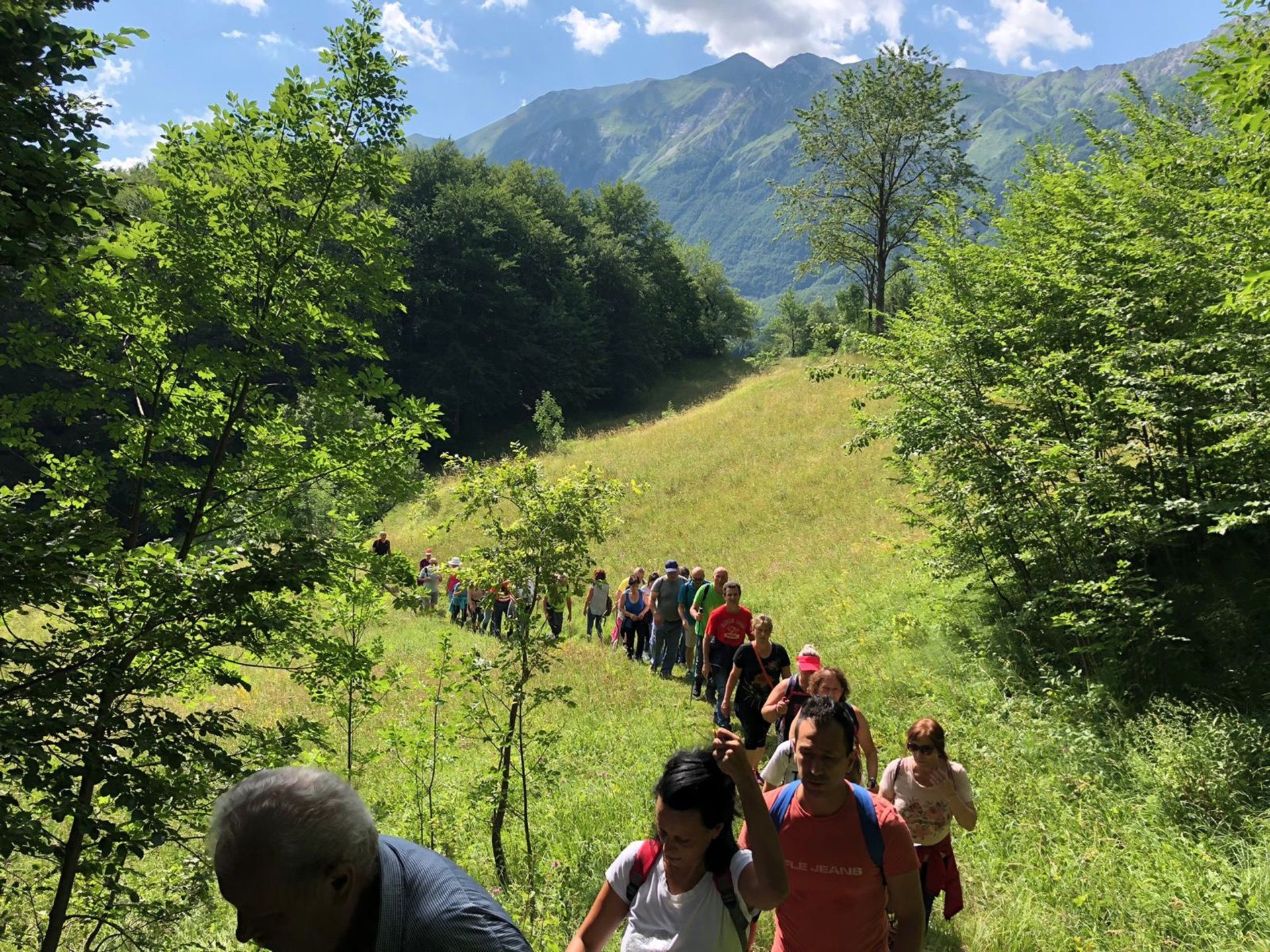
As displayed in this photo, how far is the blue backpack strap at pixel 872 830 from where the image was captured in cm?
281

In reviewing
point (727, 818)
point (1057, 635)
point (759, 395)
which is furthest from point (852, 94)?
point (727, 818)

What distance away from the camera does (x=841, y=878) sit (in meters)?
2.83

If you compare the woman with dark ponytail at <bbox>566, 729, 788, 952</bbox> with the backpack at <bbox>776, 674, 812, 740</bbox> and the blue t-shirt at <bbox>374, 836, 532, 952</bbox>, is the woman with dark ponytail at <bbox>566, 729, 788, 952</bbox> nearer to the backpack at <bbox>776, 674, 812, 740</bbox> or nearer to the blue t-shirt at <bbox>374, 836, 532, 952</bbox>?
the blue t-shirt at <bbox>374, 836, 532, 952</bbox>

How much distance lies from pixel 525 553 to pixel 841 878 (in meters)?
3.36

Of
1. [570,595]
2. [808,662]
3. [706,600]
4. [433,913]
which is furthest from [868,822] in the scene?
[706,600]

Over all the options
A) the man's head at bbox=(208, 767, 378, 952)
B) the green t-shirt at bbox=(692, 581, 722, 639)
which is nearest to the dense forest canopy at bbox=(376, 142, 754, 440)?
the green t-shirt at bbox=(692, 581, 722, 639)

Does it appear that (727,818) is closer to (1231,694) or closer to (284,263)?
(284,263)

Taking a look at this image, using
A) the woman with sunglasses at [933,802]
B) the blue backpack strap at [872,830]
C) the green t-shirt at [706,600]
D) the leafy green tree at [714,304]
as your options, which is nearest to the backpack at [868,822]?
the blue backpack strap at [872,830]

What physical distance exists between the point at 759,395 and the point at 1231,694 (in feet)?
78.2

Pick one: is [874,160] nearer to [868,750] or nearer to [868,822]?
[868,750]

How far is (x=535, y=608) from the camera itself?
239 inches

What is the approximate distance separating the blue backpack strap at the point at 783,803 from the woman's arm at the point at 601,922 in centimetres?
77

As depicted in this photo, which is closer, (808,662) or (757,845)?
(757,845)

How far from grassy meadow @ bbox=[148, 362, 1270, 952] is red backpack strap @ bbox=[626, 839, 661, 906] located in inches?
91.9
